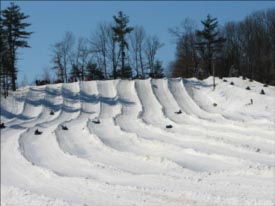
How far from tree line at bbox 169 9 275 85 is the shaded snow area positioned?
13663 millimetres

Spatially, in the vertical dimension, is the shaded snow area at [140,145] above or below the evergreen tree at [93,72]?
below

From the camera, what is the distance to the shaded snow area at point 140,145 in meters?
9.56

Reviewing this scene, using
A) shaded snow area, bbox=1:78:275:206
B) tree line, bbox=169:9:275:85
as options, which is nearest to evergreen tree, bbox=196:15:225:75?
tree line, bbox=169:9:275:85

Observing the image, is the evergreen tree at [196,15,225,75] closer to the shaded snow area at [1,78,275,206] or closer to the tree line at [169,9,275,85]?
the tree line at [169,9,275,85]

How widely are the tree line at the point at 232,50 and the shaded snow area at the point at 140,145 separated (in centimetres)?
1366

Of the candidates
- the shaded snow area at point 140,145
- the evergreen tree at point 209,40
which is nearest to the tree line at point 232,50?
the evergreen tree at point 209,40

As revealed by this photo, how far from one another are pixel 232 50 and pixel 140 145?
3614 cm

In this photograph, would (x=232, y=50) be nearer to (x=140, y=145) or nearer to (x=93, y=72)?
(x=93, y=72)

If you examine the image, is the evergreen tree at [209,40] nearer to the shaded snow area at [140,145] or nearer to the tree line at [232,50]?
the tree line at [232,50]

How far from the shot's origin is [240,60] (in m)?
49.4

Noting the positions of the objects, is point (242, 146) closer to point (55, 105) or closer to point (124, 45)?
point (55, 105)

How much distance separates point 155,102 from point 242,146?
12.1 m

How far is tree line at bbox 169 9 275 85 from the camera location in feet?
145

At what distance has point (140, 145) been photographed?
16.4 metres
